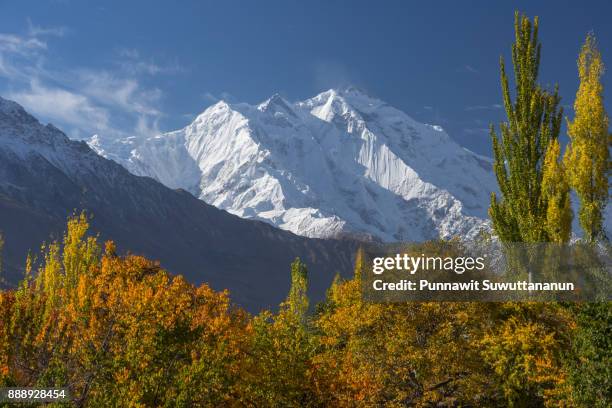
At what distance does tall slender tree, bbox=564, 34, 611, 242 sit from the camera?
26250 millimetres

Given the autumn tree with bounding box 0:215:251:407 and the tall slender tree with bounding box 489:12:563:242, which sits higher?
the tall slender tree with bounding box 489:12:563:242

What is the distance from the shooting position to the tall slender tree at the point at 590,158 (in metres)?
26.2

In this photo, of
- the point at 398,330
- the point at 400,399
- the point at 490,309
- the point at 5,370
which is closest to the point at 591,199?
the point at 490,309

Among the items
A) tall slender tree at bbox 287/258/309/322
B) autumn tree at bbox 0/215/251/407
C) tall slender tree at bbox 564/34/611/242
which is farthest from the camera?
tall slender tree at bbox 287/258/309/322

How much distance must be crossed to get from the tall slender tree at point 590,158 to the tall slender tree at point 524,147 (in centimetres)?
218

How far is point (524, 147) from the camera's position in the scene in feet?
98.3

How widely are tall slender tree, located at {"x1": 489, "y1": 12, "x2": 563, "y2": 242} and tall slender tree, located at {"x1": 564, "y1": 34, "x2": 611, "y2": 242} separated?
7.17 ft

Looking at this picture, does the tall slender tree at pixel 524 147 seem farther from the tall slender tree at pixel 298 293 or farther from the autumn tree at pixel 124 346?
the tall slender tree at pixel 298 293

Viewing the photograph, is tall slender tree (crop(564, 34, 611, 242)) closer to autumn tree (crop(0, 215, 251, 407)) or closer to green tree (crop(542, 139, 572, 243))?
green tree (crop(542, 139, 572, 243))

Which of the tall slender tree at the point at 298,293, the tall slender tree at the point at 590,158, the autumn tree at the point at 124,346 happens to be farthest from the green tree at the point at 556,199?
the tall slender tree at the point at 298,293

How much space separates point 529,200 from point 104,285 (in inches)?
801

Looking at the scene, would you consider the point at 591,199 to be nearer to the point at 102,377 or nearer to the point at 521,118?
the point at 521,118

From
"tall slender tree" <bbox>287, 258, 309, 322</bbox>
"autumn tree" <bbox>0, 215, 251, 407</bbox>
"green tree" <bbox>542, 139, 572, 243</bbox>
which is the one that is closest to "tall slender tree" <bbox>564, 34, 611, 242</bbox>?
"green tree" <bbox>542, 139, 572, 243</bbox>

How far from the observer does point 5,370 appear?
57.2 ft
